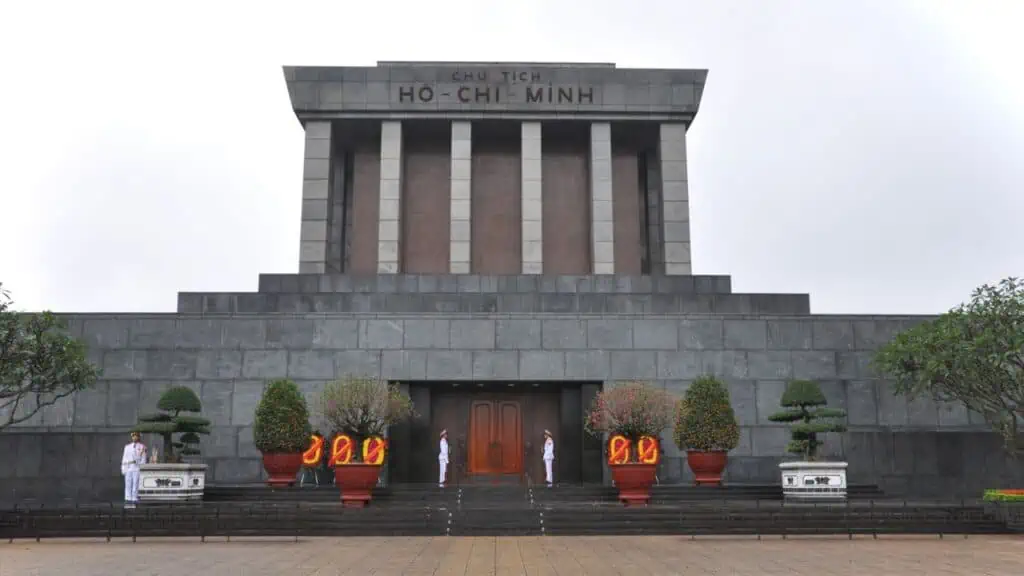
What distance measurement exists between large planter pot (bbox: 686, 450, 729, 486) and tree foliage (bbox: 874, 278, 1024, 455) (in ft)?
16.1

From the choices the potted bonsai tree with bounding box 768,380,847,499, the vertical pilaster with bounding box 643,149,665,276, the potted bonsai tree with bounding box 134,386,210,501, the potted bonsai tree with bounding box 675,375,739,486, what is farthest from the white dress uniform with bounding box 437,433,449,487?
the vertical pilaster with bounding box 643,149,665,276

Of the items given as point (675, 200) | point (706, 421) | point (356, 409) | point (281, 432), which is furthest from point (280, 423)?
point (675, 200)

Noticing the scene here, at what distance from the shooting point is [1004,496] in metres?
19.9

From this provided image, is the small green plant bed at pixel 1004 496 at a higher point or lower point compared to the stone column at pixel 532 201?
lower

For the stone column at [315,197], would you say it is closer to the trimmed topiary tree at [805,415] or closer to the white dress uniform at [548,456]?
the white dress uniform at [548,456]

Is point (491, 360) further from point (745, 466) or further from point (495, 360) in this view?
point (745, 466)

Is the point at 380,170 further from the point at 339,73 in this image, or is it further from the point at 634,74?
the point at 634,74

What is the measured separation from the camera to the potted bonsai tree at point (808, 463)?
73.5 feet

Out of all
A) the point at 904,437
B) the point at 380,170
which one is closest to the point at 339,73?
the point at 380,170

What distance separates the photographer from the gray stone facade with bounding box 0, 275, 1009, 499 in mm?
26812

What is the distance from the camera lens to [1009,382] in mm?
21469

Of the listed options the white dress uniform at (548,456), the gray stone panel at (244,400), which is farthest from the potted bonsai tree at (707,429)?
the gray stone panel at (244,400)

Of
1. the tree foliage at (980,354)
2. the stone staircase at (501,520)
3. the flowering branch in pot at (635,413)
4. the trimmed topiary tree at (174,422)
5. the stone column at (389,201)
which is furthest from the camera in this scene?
the stone column at (389,201)

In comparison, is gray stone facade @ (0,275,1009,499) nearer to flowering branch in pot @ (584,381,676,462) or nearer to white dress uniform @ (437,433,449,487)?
white dress uniform @ (437,433,449,487)
